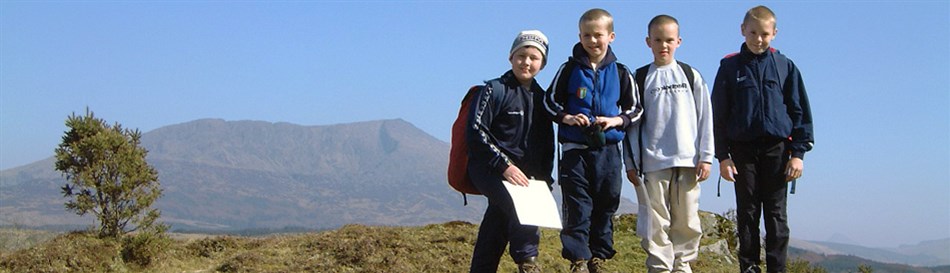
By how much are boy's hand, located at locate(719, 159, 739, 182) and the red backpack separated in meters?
1.88

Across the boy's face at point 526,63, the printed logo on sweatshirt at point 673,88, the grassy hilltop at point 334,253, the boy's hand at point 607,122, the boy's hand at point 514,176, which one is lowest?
the grassy hilltop at point 334,253

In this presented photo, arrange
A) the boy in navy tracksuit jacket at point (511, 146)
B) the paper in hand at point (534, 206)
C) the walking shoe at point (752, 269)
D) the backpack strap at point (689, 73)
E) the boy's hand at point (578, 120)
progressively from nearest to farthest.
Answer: the paper in hand at point (534, 206), the boy in navy tracksuit jacket at point (511, 146), the boy's hand at point (578, 120), the backpack strap at point (689, 73), the walking shoe at point (752, 269)

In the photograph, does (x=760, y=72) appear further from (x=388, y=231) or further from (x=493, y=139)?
(x=388, y=231)

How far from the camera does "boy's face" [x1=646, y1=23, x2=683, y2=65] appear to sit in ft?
21.0

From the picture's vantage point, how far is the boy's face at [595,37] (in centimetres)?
617

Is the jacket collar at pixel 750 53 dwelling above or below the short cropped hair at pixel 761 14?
below

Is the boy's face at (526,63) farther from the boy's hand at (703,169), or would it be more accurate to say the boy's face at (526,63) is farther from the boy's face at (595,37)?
the boy's hand at (703,169)

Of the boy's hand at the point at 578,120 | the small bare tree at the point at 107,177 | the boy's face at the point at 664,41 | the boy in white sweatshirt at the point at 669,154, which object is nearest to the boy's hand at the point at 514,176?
the boy's hand at the point at 578,120

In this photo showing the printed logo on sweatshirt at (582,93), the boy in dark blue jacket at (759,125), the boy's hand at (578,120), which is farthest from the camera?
the boy in dark blue jacket at (759,125)

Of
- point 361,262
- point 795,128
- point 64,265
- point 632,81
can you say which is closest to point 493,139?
point 632,81

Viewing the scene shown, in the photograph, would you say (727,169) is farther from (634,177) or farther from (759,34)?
(759,34)

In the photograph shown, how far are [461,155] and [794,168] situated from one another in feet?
8.29

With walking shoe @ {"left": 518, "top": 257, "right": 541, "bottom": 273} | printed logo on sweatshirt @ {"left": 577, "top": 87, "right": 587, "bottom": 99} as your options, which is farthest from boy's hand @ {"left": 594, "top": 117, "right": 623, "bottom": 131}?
walking shoe @ {"left": 518, "top": 257, "right": 541, "bottom": 273}

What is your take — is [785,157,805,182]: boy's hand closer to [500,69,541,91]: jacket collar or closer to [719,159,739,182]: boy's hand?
[719,159,739,182]: boy's hand
